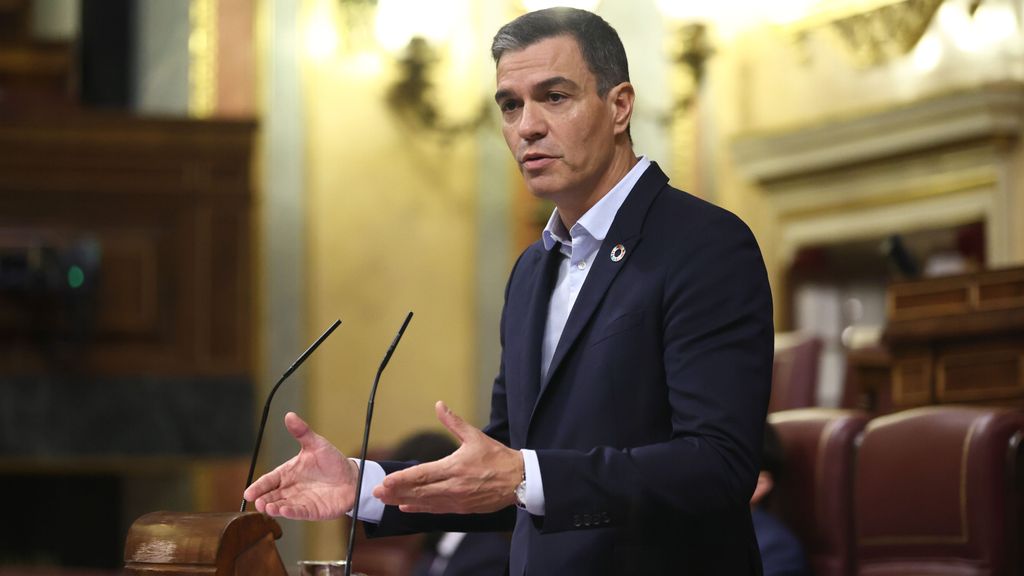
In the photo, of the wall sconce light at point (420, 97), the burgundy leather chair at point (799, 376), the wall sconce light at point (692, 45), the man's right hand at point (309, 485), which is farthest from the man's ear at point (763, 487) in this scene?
the wall sconce light at point (692, 45)

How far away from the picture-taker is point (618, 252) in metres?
1.69

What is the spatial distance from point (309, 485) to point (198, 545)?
165mm

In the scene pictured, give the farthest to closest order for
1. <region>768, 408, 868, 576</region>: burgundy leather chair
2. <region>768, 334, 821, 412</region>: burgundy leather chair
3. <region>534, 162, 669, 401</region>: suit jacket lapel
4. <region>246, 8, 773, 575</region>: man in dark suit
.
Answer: <region>768, 334, 821, 412</region>: burgundy leather chair → <region>768, 408, 868, 576</region>: burgundy leather chair → <region>534, 162, 669, 401</region>: suit jacket lapel → <region>246, 8, 773, 575</region>: man in dark suit

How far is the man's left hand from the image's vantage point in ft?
4.63

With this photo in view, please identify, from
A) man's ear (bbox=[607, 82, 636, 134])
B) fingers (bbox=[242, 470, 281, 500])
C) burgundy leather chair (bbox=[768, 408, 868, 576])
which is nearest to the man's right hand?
fingers (bbox=[242, 470, 281, 500])

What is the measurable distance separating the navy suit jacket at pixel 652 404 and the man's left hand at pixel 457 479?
2.3 inches

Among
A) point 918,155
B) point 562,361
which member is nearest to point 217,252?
point 918,155

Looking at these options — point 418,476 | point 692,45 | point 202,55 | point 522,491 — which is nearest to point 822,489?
point 522,491

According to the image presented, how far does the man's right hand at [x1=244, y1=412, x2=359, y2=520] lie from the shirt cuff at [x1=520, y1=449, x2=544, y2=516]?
0.21 metres

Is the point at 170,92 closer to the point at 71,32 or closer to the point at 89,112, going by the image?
the point at 89,112

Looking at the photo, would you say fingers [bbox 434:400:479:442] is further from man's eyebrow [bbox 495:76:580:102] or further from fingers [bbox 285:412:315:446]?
man's eyebrow [bbox 495:76:580:102]

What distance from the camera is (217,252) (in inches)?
250

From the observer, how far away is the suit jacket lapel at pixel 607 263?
165cm

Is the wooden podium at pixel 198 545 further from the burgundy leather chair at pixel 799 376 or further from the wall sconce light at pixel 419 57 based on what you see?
the wall sconce light at pixel 419 57
